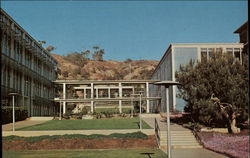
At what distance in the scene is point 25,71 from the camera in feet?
111

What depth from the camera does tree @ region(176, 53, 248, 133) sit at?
19828mm

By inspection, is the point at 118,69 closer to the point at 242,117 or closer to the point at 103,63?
the point at 103,63

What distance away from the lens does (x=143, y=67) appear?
108 m

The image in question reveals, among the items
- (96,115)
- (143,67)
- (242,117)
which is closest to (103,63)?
(143,67)

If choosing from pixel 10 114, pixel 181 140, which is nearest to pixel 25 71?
A: pixel 10 114

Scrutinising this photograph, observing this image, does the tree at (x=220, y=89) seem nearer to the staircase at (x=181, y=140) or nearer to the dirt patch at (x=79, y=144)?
the staircase at (x=181, y=140)

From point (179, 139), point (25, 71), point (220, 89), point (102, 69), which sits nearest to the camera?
point (179, 139)

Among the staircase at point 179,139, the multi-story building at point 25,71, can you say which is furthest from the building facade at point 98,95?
the staircase at point 179,139

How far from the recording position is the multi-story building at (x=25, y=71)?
92.8 ft

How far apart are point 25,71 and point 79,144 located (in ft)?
61.5

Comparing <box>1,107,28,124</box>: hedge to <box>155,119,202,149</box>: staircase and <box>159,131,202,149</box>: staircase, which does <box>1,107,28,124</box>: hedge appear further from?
<box>159,131,202,149</box>: staircase

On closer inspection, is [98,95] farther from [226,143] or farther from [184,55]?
[226,143]

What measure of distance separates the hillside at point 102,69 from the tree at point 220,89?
7175 centimetres

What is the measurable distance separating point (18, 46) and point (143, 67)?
257 ft
